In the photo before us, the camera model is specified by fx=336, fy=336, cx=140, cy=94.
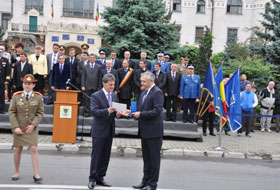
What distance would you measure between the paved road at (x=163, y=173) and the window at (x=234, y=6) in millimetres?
34876

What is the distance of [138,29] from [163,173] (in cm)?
1141

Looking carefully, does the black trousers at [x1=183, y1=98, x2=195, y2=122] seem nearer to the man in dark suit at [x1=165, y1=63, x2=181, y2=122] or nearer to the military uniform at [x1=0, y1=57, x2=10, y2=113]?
the man in dark suit at [x1=165, y1=63, x2=181, y2=122]

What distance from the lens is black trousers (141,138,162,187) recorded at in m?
6.45

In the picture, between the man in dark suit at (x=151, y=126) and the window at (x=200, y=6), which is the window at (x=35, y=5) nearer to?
the window at (x=200, y=6)

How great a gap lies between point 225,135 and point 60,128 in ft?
22.8

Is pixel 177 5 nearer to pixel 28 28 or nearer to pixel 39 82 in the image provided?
pixel 28 28

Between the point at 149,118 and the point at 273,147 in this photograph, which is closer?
the point at 149,118

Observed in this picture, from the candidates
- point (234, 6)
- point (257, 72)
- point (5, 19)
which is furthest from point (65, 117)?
point (234, 6)

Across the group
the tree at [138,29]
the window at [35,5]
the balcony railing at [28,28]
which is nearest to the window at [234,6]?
the balcony railing at [28,28]

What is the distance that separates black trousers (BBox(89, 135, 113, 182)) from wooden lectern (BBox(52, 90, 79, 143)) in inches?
162

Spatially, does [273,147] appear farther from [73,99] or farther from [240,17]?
[240,17]

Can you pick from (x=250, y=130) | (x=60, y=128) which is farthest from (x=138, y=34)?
(x=60, y=128)

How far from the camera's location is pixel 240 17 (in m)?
41.6

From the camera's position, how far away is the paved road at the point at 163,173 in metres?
6.80
